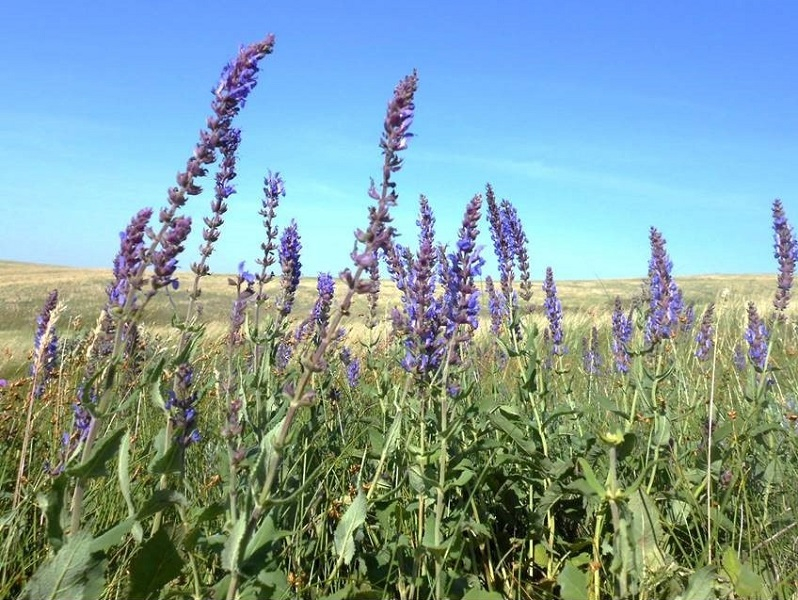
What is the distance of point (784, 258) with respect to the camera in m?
4.60

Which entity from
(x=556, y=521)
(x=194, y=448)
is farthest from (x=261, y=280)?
(x=556, y=521)

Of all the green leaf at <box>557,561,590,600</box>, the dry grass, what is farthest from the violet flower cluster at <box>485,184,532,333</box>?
the dry grass

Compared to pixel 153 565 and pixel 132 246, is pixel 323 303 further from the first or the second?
pixel 153 565

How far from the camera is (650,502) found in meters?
A: 2.46

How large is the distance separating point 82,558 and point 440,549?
1077 mm

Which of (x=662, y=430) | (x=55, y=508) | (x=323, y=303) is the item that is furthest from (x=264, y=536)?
(x=323, y=303)

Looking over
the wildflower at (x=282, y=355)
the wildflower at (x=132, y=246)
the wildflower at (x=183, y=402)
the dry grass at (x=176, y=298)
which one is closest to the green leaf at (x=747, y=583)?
the wildflower at (x=183, y=402)

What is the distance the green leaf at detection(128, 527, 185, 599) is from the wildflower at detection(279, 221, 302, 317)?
198 cm

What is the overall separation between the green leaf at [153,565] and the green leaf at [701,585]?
5.04 feet

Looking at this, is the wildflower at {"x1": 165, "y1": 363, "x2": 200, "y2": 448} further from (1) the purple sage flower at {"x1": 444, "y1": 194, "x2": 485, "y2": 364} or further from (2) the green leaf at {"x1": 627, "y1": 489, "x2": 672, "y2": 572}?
(2) the green leaf at {"x1": 627, "y1": 489, "x2": 672, "y2": 572}

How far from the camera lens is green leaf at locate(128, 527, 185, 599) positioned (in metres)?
1.77

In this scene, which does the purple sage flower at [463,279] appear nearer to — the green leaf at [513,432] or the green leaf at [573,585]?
the green leaf at [513,432]

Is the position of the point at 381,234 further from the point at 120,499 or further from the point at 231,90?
the point at 120,499

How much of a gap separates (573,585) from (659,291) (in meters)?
2.17
